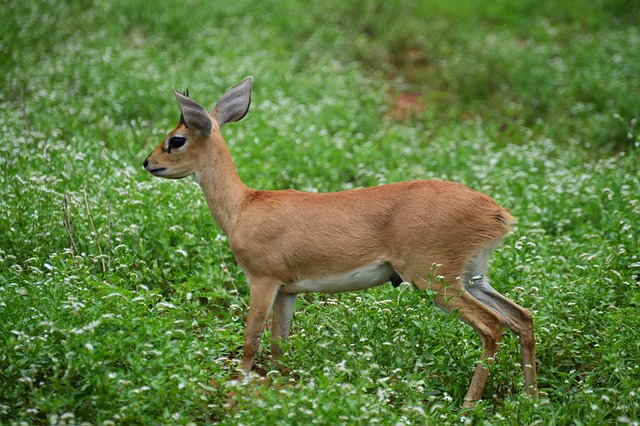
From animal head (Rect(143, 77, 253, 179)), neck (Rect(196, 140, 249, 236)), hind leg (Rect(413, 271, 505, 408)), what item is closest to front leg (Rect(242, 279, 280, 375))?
neck (Rect(196, 140, 249, 236))

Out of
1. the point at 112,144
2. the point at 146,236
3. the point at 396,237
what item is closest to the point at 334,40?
the point at 112,144

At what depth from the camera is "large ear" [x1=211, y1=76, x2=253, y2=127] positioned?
652 cm

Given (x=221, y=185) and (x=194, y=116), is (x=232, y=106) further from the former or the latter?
(x=221, y=185)

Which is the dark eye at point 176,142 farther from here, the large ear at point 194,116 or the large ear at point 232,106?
the large ear at point 232,106

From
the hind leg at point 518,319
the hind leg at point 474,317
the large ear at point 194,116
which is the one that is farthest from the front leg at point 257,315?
the hind leg at point 518,319

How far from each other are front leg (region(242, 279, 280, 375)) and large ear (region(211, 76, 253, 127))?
161 centimetres

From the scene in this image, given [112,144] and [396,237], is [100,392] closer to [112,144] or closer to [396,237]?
[396,237]

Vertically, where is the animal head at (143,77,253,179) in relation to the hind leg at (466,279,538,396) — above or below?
above

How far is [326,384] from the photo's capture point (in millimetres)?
4559

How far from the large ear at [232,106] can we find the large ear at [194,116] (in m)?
0.47

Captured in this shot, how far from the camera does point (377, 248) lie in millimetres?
5527

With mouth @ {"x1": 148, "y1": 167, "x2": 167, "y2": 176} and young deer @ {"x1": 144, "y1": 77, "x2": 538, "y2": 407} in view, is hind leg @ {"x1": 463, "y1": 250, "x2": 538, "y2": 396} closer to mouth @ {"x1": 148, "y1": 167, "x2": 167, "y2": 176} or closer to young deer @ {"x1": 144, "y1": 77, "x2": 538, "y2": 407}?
young deer @ {"x1": 144, "y1": 77, "x2": 538, "y2": 407}

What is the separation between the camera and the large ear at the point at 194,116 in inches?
230

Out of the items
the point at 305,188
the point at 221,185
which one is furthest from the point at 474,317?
the point at 305,188
